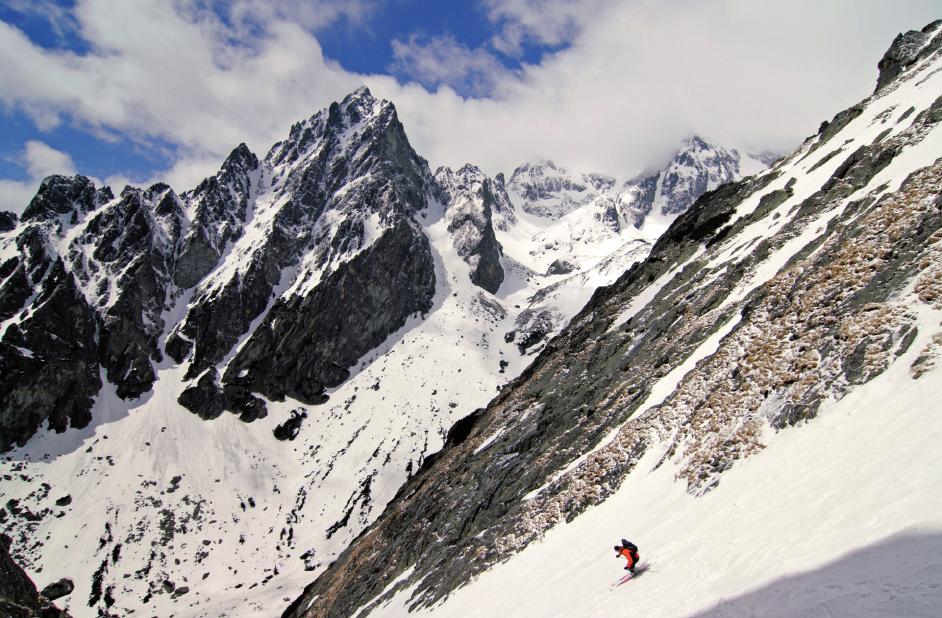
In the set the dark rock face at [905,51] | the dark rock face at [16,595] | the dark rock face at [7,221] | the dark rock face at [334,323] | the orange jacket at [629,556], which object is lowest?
the orange jacket at [629,556]

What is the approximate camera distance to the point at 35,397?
385 ft

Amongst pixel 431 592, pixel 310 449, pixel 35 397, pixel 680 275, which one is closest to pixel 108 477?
pixel 35 397

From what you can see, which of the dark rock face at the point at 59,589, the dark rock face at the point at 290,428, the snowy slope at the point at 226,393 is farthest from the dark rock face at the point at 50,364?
→ the dark rock face at the point at 290,428

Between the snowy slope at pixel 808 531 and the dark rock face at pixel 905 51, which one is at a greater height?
the dark rock face at pixel 905 51

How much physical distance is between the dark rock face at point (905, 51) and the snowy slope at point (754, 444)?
1308 centimetres

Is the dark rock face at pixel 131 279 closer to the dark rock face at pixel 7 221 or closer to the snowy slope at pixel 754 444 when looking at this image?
the dark rock face at pixel 7 221

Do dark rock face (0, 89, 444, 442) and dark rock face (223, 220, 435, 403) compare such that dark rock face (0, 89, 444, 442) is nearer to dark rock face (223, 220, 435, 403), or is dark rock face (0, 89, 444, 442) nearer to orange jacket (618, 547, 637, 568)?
dark rock face (223, 220, 435, 403)

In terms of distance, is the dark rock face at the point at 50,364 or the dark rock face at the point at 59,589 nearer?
the dark rock face at the point at 59,589

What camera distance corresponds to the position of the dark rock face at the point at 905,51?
47.4 m

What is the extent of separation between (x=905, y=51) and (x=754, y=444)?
56827 millimetres

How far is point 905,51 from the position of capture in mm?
49406

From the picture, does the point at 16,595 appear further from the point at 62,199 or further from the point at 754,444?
the point at 62,199

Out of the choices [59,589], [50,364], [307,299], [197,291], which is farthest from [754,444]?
[197,291]

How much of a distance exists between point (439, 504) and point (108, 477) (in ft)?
339
